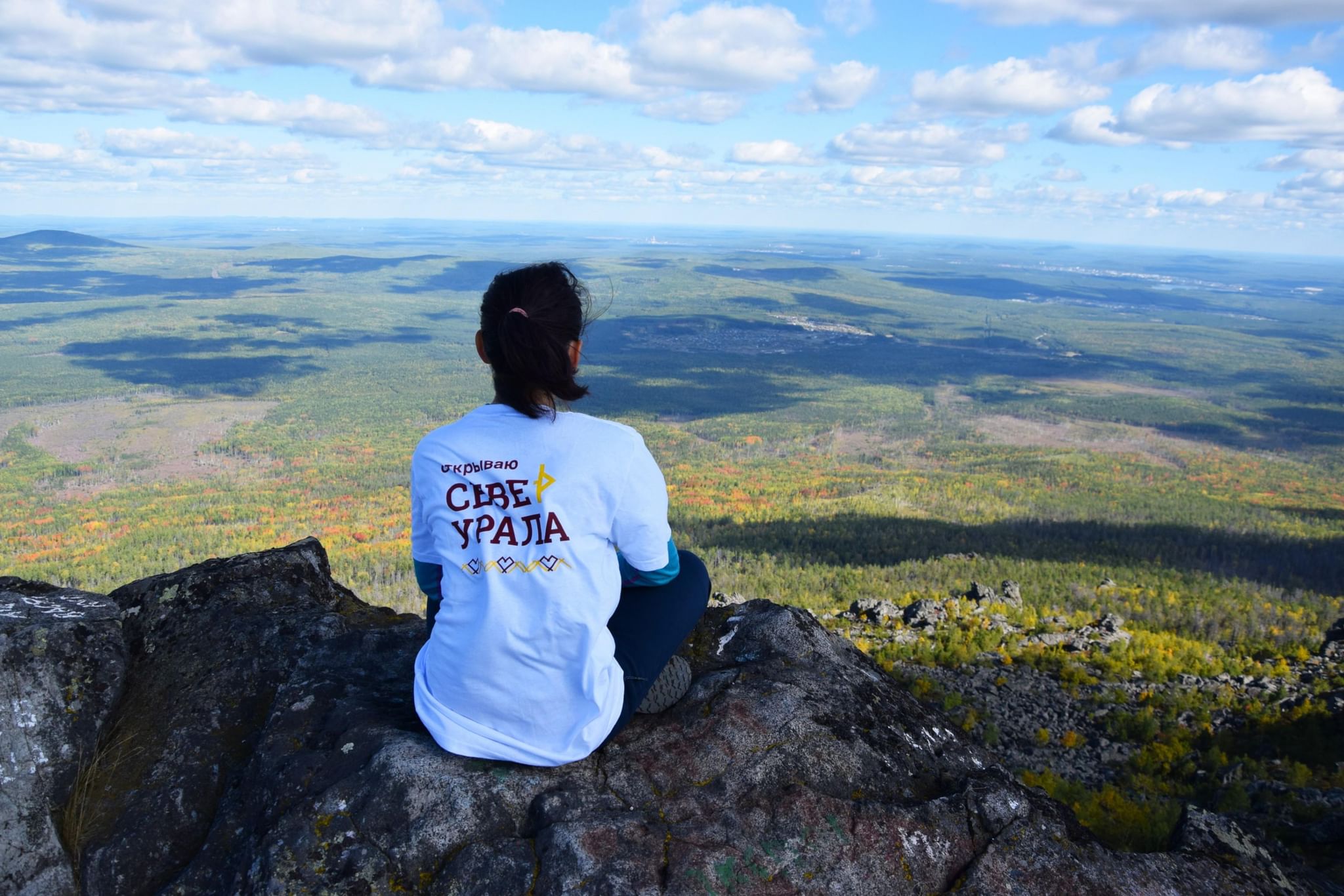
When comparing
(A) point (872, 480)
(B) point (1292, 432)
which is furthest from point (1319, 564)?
(B) point (1292, 432)

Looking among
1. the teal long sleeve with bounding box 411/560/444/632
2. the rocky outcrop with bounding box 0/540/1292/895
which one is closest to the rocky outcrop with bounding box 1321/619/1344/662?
the rocky outcrop with bounding box 0/540/1292/895

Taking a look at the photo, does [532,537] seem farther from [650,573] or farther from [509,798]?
[509,798]

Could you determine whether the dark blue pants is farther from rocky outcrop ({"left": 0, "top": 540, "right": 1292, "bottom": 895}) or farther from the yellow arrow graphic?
the yellow arrow graphic

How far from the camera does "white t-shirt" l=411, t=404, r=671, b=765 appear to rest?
4.21 m

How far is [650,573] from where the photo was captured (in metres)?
4.72

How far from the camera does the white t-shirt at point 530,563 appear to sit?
421 cm

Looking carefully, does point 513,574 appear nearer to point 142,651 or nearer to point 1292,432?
point 142,651

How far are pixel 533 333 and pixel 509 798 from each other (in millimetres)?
2569

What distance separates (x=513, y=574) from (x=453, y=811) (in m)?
1.34

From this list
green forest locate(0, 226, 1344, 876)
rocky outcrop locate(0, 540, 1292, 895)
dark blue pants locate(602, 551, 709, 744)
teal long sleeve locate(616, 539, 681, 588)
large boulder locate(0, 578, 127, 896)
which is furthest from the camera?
green forest locate(0, 226, 1344, 876)

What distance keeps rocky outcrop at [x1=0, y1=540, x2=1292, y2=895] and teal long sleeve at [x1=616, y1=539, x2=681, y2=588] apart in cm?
108

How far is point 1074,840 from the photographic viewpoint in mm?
4789

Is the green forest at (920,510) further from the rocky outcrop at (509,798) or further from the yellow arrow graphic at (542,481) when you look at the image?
the rocky outcrop at (509,798)

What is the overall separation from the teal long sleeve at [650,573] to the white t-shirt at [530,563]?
219 mm
